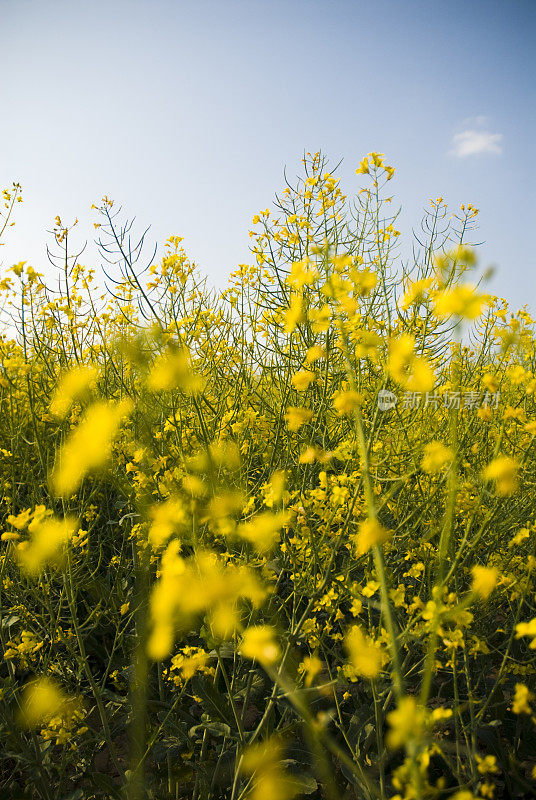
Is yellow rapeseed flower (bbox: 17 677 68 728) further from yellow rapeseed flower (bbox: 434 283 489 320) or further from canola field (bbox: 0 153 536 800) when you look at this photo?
yellow rapeseed flower (bbox: 434 283 489 320)

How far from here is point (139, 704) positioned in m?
1.63

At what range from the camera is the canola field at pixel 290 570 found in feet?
3.26

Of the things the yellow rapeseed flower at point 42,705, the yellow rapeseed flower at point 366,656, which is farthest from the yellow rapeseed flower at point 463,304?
the yellow rapeseed flower at point 42,705

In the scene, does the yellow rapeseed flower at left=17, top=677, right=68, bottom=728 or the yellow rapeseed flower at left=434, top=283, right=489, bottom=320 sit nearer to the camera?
the yellow rapeseed flower at left=434, top=283, right=489, bottom=320

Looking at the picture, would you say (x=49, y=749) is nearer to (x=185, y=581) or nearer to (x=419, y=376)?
(x=185, y=581)

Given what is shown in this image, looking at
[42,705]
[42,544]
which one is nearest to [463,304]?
[42,544]

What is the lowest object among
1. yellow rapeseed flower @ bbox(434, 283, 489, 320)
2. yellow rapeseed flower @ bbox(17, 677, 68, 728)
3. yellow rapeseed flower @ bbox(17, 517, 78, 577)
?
yellow rapeseed flower @ bbox(17, 677, 68, 728)

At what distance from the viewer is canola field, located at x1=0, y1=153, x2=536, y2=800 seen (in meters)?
1.00

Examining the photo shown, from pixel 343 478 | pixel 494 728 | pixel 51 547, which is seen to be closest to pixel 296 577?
pixel 343 478

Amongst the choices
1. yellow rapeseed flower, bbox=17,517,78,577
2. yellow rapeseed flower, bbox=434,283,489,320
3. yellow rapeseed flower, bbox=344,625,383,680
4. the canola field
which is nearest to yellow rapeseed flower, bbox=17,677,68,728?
the canola field

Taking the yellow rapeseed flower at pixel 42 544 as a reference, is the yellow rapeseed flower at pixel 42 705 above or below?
below

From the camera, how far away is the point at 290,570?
5.10 ft

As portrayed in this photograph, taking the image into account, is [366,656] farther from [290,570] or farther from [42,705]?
[42,705]

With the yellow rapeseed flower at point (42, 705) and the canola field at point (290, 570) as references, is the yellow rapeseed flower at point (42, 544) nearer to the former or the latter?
the canola field at point (290, 570)
